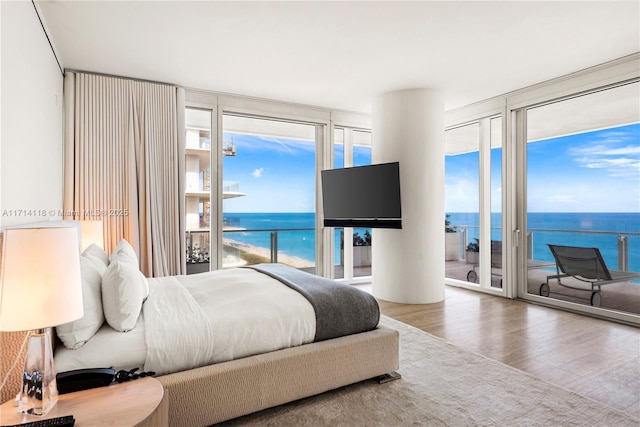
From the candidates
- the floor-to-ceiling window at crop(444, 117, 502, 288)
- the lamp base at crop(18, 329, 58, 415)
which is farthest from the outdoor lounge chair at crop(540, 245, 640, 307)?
the lamp base at crop(18, 329, 58, 415)

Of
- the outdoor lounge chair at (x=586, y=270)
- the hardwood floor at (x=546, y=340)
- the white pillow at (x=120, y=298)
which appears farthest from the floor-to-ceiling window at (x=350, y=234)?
the white pillow at (x=120, y=298)

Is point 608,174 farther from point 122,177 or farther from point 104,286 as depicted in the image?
point 122,177

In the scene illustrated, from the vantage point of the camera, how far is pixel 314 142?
5.60m

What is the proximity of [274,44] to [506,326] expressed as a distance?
353 centimetres

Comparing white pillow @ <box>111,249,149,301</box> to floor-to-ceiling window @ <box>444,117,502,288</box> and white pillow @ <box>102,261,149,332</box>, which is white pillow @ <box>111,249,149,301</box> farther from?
floor-to-ceiling window @ <box>444,117,502,288</box>

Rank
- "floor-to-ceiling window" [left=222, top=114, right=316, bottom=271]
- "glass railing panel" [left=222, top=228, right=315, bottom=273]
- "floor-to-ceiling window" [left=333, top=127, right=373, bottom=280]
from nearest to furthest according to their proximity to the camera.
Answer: "floor-to-ceiling window" [left=222, top=114, right=316, bottom=271]
"glass railing panel" [left=222, top=228, right=315, bottom=273]
"floor-to-ceiling window" [left=333, top=127, right=373, bottom=280]

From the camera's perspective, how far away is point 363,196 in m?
4.80

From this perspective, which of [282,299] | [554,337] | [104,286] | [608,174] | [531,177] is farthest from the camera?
[531,177]

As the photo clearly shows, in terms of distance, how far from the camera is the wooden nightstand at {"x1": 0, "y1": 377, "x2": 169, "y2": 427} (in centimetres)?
128

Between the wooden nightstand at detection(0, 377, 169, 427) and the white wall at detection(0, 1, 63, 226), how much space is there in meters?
0.92

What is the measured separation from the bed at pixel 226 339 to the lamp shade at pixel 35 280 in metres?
0.55

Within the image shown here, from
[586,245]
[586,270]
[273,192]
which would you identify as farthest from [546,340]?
[273,192]

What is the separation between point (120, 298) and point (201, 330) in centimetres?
45

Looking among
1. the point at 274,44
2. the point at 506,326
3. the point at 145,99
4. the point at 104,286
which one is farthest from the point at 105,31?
the point at 506,326
